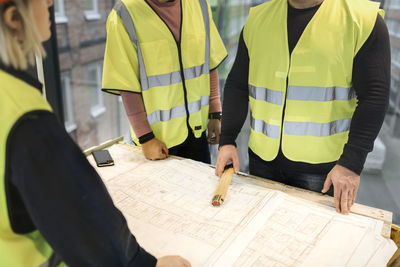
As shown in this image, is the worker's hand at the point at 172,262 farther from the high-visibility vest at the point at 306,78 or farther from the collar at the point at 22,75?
the high-visibility vest at the point at 306,78

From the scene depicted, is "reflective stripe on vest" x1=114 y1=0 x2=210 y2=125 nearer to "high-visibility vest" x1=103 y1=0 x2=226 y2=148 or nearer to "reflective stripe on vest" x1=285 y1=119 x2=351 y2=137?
"high-visibility vest" x1=103 y1=0 x2=226 y2=148

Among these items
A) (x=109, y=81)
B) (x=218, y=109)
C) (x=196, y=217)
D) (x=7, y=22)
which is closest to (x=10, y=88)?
(x=7, y=22)

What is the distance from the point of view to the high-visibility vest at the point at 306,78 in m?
1.03

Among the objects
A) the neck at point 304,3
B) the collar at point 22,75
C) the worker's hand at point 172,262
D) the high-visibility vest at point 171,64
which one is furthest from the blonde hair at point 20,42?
the neck at point 304,3

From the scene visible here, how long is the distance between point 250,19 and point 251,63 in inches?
6.0

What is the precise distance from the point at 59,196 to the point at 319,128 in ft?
2.80

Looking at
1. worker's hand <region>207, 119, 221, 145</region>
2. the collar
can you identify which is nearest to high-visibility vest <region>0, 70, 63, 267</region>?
the collar

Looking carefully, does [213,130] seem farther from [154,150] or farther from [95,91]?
[95,91]

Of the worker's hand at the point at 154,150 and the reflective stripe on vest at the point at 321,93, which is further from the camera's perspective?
the worker's hand at the point at 154,150

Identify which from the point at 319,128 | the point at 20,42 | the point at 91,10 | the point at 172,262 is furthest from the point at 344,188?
the point at 91,10

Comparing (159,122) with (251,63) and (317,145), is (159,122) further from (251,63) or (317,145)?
(317,145)

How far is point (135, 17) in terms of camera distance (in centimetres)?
126

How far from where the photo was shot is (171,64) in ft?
4.44

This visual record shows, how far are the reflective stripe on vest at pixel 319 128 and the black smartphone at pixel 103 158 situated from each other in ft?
2.11
